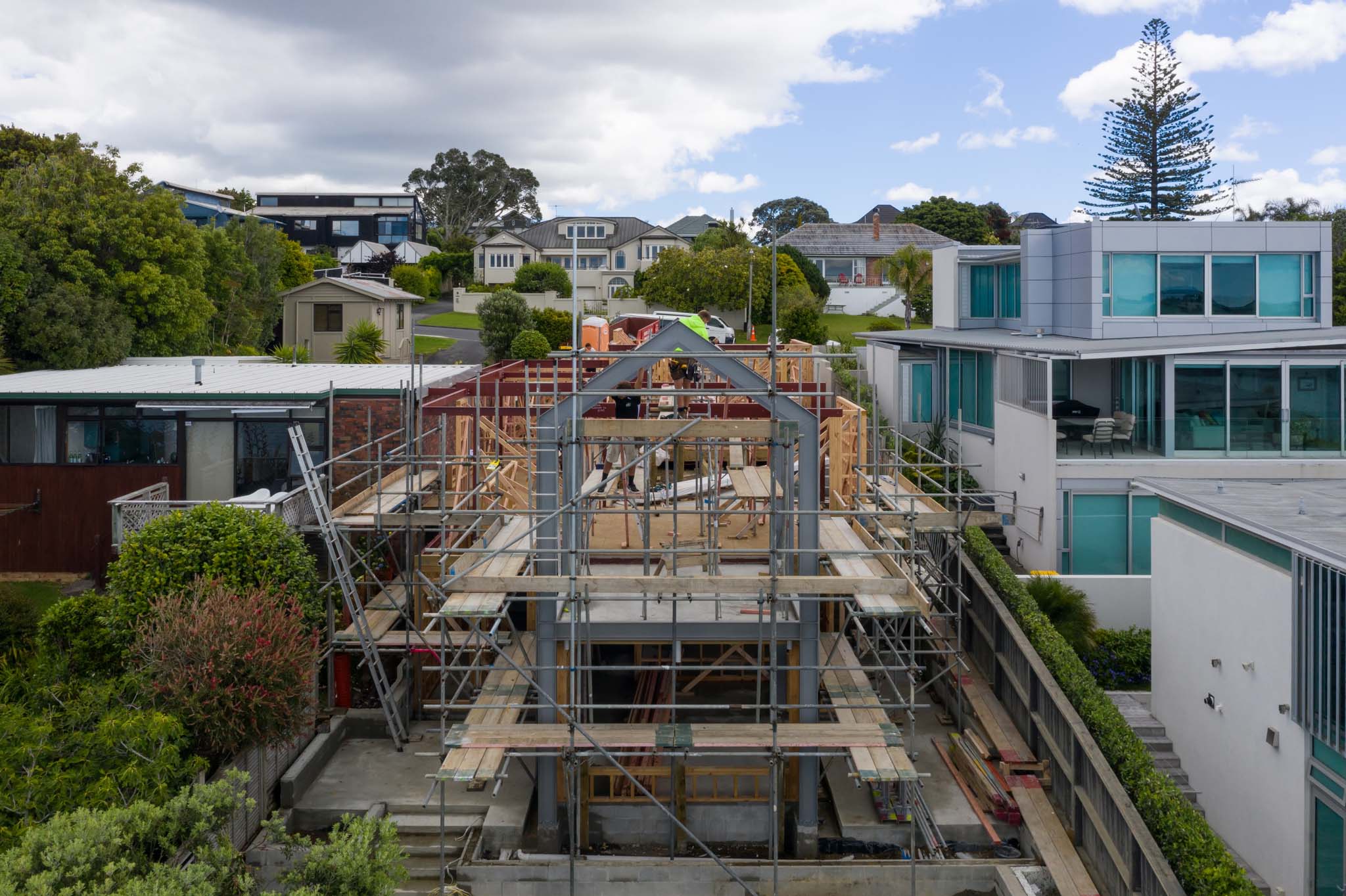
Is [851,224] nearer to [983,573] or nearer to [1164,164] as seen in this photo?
[1164,164]

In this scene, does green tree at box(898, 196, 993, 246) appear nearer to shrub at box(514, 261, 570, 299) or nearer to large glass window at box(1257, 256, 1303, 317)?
shrub at box(514, 261, 570, 299)

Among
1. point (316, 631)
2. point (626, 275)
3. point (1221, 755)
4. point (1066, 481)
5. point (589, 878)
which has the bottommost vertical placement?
point (589, 878)

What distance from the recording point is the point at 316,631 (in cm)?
1542

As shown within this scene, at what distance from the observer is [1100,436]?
72.7ft

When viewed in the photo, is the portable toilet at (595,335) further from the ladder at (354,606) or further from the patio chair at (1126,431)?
Result: the patio chair at (1126,431)

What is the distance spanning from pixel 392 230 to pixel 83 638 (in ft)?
253

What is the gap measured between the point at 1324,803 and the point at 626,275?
211ft

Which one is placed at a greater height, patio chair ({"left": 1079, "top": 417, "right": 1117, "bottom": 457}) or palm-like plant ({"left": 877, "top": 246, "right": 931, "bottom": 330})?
palm-like plant ({"left": 877, "top": 246, "right": 931, "bottom": 330})

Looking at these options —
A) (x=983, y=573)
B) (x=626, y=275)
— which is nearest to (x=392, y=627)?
(x=983, y=573)

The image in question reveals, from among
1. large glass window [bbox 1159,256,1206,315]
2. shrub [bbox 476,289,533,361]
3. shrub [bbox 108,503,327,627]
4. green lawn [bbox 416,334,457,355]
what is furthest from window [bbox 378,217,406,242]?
shrub [bbox 108,503,327,627]

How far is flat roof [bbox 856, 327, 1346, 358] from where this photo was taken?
2172cm

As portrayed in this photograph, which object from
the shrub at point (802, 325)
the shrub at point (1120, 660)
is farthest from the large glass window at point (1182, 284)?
the shrub at point (802, 325)

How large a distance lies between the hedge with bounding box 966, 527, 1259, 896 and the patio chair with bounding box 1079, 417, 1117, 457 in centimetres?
505

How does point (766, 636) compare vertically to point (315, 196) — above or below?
below
